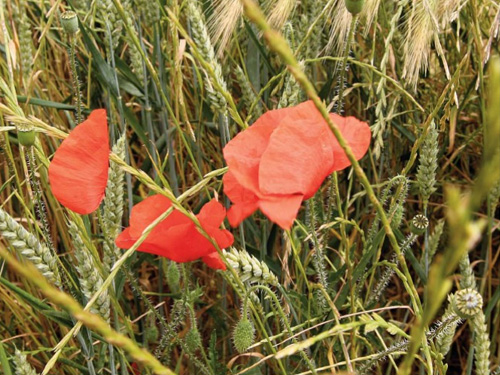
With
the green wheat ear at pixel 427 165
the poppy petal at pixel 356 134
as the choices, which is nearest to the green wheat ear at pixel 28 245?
the poppy petal at pixel 356 134

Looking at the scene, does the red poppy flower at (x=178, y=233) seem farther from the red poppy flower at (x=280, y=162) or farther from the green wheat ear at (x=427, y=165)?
the green wheat ear at (x=427, y=165)

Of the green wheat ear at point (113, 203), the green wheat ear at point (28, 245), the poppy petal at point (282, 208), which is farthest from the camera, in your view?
the green wheat ear at point (113, 203)

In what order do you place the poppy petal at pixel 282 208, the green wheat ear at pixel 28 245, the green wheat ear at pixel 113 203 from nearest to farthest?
the poppy petal at pixel 282 208, the green wheat ear at pixel 28 245, the green wheat ear at pixel 113 203

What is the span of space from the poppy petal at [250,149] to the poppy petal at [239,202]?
0.02 m

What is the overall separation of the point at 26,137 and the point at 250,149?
0.17 meters

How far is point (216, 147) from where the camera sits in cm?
105

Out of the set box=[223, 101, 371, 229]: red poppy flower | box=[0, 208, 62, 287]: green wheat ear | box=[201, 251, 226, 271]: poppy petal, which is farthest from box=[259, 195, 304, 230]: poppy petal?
box=[0, 208, 62, 287]: green wheat ear

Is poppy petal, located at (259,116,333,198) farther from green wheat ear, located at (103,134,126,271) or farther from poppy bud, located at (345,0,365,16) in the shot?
green wheat ear, located at (103,134,126,271)

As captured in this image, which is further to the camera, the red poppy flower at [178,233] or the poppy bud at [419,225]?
the poppy bud at [419,225]

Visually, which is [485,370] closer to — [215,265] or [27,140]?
[215,265]

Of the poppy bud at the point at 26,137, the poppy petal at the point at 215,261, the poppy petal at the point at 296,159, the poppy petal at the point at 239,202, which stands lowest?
the poppy petal at the point at 215,261

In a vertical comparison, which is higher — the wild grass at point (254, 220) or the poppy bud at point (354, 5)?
the poppy bud at point (354, 5)

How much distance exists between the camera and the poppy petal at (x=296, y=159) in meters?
0.45

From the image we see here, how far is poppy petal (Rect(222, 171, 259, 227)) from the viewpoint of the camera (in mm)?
469
